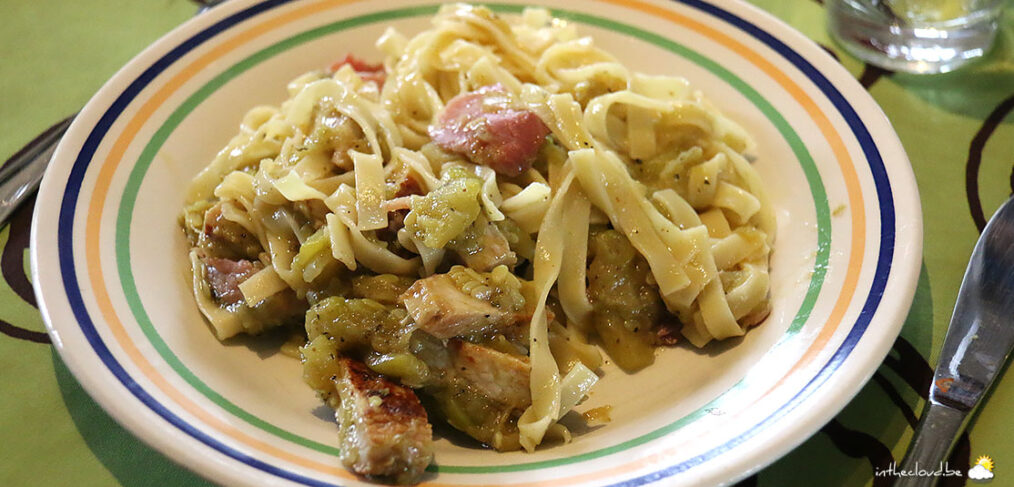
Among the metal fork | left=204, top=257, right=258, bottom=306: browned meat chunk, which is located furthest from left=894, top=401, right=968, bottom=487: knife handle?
the metal fork

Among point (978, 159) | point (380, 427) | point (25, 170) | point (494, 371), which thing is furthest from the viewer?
point (978, 159)

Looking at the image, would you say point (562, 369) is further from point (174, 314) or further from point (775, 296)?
point (174, 314)

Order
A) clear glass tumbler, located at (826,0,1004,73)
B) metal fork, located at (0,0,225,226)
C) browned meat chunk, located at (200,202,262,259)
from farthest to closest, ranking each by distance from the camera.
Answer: clear glass tumbler, located at (826,0,1004,73) < metal fork, located at (0,0,225,226) < browned meat chunk, located at (200,202,262,259)

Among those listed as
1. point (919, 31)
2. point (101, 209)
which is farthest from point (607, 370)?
point (919, 31)

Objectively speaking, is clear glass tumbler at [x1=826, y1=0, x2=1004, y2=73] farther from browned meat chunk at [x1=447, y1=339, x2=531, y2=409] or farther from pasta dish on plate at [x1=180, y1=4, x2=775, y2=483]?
browned meat chunk at [x1=447, y1=339, x2=531, y2=409]

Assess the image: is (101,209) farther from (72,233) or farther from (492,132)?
(492,132)

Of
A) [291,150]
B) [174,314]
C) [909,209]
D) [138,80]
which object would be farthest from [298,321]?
[909,209]
